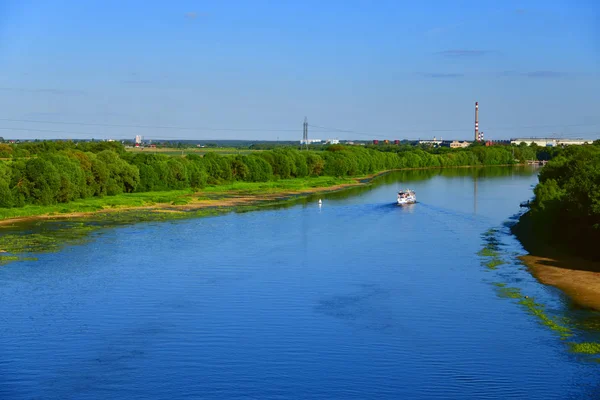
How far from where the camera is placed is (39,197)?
52.5 metres

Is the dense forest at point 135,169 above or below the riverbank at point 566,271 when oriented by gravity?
above

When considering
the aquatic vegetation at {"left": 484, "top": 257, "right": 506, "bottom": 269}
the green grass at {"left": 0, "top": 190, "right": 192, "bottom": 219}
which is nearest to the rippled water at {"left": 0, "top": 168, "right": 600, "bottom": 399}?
the aquatic vegetation at {"left": 484, "top": 257, "right": 506, "bottom": 269}

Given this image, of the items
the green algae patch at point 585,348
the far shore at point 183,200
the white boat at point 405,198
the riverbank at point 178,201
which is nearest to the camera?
the green algae patch at point 585,348

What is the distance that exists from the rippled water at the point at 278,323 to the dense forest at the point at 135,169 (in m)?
13.1

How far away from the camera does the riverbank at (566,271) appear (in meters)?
28.1

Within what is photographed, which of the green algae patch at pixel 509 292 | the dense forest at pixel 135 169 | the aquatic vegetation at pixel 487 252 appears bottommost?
the green algae patch at pixel 509 292

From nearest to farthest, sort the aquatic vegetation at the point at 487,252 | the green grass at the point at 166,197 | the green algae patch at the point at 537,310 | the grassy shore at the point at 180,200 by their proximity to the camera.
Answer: the green algae patch at the point at 537,310, the aquatic vegetation at the point at 487,252, the grassy shore at the point at 180,200, the green grass at the point at 166,197

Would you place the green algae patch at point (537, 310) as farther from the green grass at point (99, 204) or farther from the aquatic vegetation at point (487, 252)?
the green grass at point (99, 204)

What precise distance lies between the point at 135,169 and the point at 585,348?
48.1 meters

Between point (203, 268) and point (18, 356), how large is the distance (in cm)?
1309

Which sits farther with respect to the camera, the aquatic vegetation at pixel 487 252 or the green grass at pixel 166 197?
the green grass at pixel 166 197

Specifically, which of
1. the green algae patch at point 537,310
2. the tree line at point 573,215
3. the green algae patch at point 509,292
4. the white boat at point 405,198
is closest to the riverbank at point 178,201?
the white boat at point 405,198

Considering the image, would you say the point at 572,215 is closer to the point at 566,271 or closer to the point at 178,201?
the point at 566,271

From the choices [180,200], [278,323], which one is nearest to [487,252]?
[278,323]
